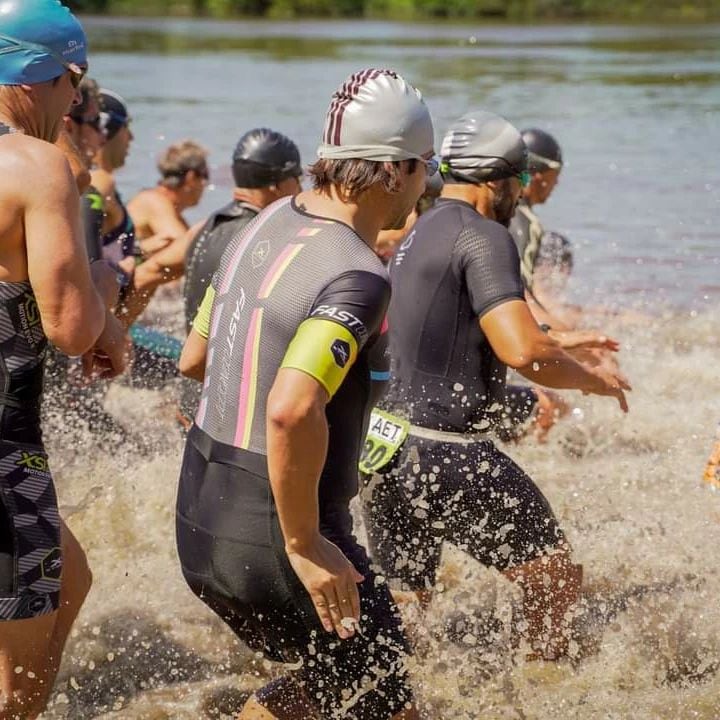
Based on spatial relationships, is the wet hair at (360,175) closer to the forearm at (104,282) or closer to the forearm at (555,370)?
the forearm at (104,282)

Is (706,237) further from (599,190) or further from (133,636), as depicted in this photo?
(133,636)

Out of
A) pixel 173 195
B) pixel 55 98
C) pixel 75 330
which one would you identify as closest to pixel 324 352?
pixel 75 330

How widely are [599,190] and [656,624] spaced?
12.7 metres

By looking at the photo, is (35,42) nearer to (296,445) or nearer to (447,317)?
(296,445)

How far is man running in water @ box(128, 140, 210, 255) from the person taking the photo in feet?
29.7

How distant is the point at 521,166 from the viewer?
15.8 ft

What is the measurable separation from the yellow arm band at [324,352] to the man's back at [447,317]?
1.47 m

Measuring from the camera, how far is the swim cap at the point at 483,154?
4.71 m

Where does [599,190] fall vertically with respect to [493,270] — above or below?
below

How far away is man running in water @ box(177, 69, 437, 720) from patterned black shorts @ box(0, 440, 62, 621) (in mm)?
383

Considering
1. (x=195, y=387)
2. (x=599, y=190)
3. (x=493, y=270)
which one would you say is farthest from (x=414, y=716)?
(x=599, y=190)

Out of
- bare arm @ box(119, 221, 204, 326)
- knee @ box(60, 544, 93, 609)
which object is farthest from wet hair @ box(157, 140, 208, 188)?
knee @ box(60, 544, 93, 609)

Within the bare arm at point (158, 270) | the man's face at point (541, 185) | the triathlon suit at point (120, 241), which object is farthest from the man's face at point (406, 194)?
the man's face at point (541, 185)

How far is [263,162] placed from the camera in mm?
6523
